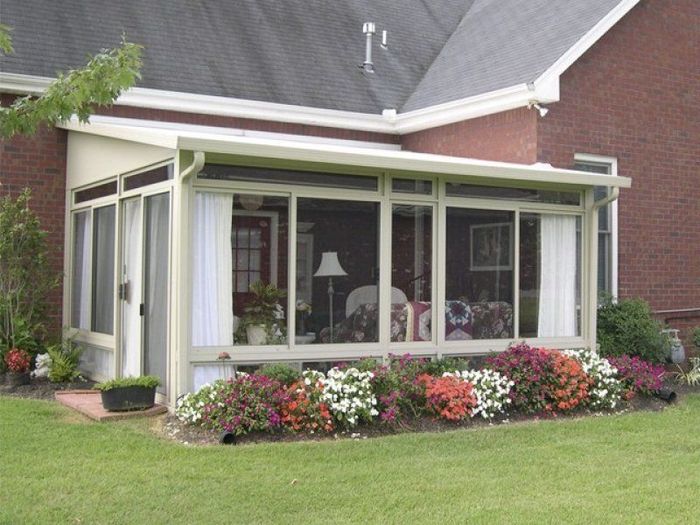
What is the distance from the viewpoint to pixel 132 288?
10.1 m

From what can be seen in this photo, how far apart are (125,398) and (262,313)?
63.1 inches

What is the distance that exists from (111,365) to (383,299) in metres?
3.38

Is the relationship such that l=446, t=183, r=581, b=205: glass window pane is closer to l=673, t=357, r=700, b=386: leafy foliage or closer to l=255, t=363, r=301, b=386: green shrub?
l=255, t=363, r=301, b=386: green shrub

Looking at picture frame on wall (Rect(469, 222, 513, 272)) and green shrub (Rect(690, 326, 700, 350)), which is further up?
picture frame on wall (Rect(469, 222, 513, 272))

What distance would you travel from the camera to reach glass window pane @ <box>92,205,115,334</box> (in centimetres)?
1078

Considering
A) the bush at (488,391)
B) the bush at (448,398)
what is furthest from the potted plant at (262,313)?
the bush at (488,391)

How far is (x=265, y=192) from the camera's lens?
9.27 m

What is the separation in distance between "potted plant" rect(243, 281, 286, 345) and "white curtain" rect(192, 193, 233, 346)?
22cm

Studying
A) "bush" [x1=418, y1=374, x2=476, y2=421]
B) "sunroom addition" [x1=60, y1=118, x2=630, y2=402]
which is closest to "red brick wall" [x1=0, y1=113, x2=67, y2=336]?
"sunroom addition" [x1=60, y1=118, x2=630, y2=402]

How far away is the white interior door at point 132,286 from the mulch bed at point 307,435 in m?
1.02

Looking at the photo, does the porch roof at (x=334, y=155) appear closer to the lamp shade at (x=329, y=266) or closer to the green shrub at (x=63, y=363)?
the lamp shade at (x=329, y=266)

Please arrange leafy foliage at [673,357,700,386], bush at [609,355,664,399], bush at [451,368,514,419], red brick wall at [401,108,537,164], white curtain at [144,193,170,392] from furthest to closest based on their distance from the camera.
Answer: red brick wall at [401,108,537,164] → leafy foliage at [673,357,700,386] → bush at [609,355,664,399] → white curtain at [144,193,170,392] → bush at [451,368,514,419]

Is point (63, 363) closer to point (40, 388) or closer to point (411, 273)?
point (40, 388)

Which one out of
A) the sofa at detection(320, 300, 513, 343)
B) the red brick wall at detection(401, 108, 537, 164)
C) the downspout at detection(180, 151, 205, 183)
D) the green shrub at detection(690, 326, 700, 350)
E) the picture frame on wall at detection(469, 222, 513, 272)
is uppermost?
the red brick wall at detection(401, 108, 537, 164)
